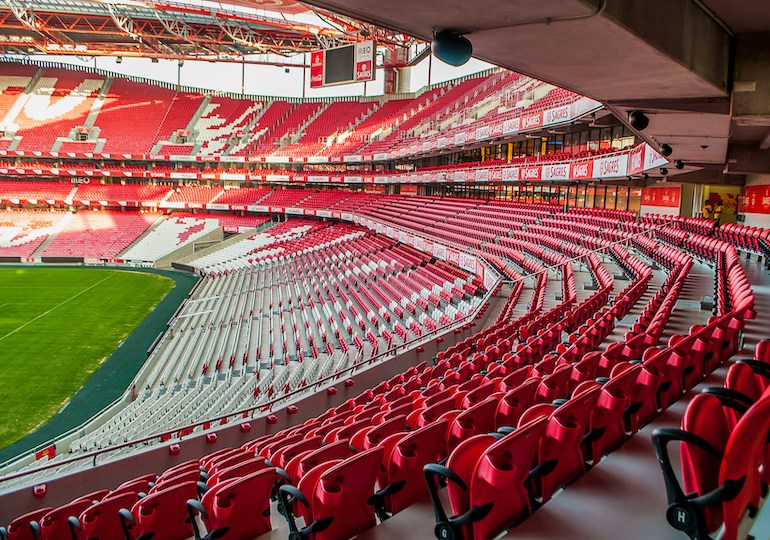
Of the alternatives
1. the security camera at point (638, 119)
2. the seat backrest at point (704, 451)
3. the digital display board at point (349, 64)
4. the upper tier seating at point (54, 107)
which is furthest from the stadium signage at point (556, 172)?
the upper tier seating at point (54, 107)

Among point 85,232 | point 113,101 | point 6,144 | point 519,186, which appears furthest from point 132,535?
point 113,101

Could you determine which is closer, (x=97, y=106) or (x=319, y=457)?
(x=319, y=457)

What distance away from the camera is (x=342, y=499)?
2857 millimetres

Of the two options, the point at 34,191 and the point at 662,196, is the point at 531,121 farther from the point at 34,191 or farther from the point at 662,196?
the point at 34,191

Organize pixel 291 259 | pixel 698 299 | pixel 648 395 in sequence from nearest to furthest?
1. pixel 648 395
2. pixel 698 299
3. pixel 291 259

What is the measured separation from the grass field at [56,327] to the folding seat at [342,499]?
12206mm

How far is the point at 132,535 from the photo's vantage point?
Result: 4.07 m

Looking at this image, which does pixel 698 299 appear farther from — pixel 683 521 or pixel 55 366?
pixel 55 366

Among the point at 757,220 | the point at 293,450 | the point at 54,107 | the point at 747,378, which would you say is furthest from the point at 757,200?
the point at 54,107

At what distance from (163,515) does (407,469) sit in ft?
6.73

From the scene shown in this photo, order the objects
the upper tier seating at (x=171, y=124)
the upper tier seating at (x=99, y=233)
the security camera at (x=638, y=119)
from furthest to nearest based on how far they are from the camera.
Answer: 1. the upper tier seating at (x=171, y=124)
2. the upper tier seating at (x=99, y=233)
3. the security camera at (x=638, y=119)

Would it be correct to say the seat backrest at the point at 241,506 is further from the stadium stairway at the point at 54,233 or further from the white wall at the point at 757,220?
the stadium stairway at the point at 54,233

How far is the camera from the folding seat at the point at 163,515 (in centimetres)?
398

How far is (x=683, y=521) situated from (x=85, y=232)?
45.2m
